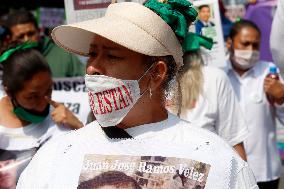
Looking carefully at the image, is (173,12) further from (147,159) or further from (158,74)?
(147,159)

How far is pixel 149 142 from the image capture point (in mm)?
2268

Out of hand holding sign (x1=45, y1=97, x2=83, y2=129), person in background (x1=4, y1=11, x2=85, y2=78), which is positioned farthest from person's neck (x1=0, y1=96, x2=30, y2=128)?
person in background (x1=4, y1=11, x2=85, y2=78)

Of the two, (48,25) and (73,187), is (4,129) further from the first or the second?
(48,25)

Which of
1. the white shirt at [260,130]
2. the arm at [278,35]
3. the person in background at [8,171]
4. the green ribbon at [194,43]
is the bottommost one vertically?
the white shirt at [260,130]

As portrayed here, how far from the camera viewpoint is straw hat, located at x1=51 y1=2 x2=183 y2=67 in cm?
223

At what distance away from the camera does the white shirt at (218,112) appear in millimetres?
3822

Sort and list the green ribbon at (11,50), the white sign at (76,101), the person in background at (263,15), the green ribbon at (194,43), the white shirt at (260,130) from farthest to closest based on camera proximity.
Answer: the person in background at (263,15) → the white shirt at (260,130) → the white sign at (76,101) → the green ribbon at (194,43) → the green ribbon at (11,50)

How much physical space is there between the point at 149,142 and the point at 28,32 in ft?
11.2

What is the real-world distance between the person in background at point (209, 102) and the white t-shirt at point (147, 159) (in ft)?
4.86

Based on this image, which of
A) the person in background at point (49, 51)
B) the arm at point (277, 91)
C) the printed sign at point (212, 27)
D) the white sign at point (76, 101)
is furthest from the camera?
the person in background at point (49, 51)

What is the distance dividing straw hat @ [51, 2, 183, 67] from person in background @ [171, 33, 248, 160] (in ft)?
4.63

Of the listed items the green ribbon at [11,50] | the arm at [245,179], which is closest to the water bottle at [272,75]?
the green ribbon at [11,50]

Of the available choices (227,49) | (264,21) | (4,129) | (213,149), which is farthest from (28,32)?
(213,149)

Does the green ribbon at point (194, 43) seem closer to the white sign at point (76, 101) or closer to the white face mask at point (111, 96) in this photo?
the white sign at point (76, 101)
